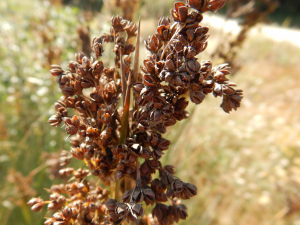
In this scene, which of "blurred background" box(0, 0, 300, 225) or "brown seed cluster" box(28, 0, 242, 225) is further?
"blurred background" box(0, 0, 300, 225)

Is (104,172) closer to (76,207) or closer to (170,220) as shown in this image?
Result: (76,207)

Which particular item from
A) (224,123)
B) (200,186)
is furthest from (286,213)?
(224,123)

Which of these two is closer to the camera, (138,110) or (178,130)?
(138,110)

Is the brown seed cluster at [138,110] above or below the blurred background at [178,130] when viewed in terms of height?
above

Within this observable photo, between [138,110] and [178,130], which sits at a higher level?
[138,110]

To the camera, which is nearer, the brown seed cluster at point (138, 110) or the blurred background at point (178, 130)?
the brown seed cluster at point (138, 110)
